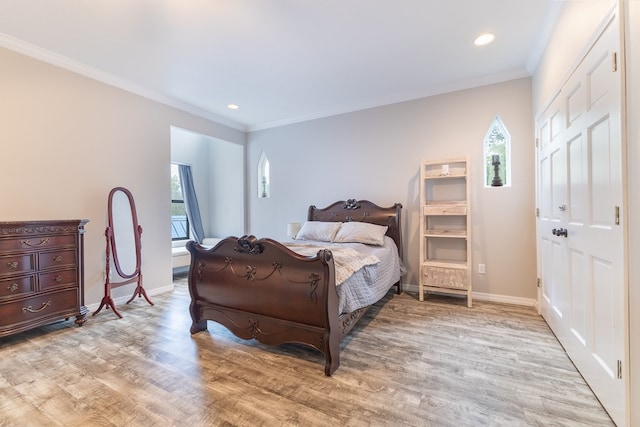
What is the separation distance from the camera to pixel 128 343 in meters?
2.55

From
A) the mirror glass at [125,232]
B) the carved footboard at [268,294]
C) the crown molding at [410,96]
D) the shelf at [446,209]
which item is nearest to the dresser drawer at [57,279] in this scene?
the mirror glass at [125,232]

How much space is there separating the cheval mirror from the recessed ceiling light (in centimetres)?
429

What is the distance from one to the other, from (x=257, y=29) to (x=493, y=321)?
12.0 ft

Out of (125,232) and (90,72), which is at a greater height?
(90,72)

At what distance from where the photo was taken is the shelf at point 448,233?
138 inches

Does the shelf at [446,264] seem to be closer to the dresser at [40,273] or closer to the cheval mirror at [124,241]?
the cheval mirror at [124,241]

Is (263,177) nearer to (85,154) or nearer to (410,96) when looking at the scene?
(85,154)

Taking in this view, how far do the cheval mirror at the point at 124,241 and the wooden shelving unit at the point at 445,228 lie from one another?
355cm

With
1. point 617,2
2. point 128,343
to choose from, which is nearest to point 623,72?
point 617,2

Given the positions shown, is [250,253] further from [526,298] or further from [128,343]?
A: [526,298]

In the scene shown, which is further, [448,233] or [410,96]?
[410,96]

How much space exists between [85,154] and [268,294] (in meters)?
2.84

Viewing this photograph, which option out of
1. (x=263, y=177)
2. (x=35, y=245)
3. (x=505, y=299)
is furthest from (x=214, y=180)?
(x=505, y=299)

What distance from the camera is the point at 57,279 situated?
2.80m
